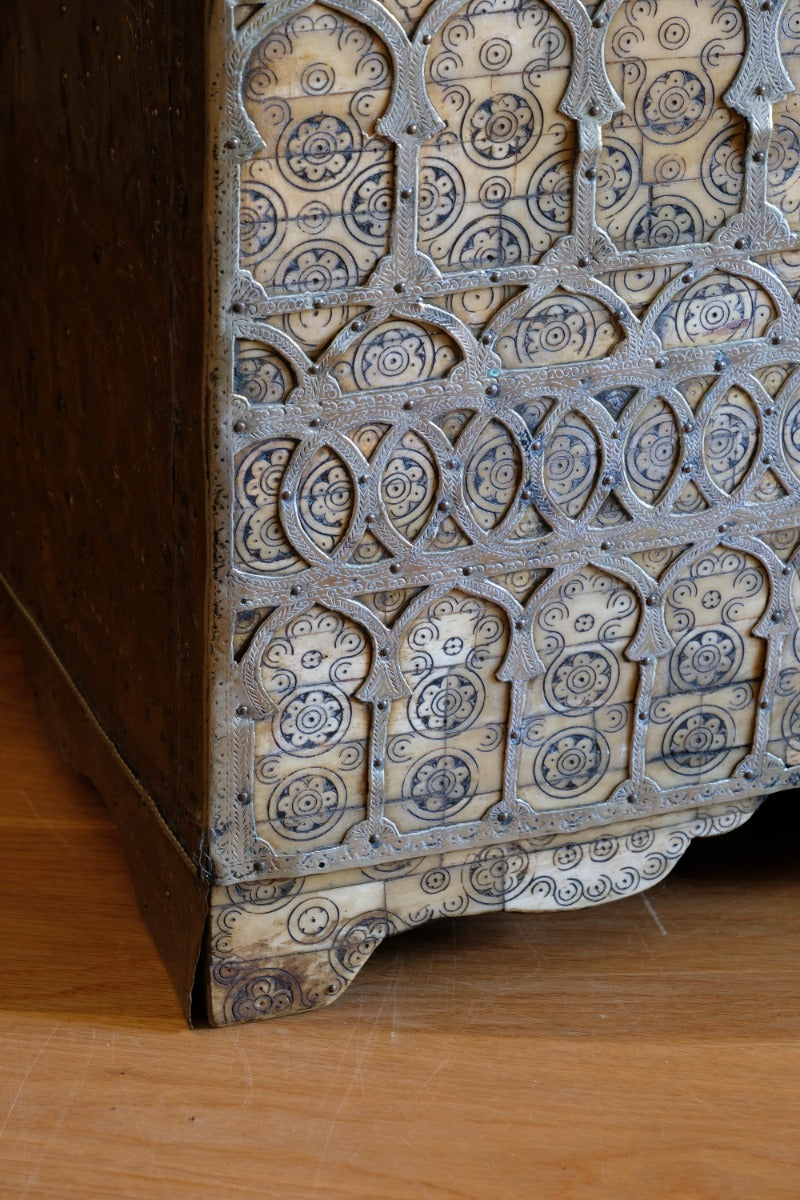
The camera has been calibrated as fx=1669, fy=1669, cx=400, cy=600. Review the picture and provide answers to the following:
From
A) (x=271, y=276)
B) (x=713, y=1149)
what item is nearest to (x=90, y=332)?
(x=271, y=276)

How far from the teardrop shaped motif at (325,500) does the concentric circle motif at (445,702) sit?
0.17 m

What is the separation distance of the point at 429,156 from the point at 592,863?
2.24 feet

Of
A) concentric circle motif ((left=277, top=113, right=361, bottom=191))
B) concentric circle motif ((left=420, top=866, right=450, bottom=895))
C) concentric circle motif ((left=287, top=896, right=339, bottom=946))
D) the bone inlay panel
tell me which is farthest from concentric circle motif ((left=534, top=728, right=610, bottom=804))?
concentric circle motif ((left=277, top=113, right=361, bottom=191))

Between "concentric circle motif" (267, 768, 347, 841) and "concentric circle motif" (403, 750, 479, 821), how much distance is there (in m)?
0.07

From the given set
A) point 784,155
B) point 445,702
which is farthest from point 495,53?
point 445,702

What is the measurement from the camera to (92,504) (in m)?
1.67

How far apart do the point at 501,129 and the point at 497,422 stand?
236mm

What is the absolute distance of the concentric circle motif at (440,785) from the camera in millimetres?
1489

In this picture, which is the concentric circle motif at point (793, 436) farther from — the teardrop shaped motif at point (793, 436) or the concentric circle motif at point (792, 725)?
the concentric circle motif at point (792, 725)

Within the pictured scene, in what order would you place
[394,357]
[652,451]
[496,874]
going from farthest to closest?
[496,874] < [652,451] < [394,357]

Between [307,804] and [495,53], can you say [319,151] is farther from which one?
[307,804]

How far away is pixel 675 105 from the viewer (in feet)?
4.44

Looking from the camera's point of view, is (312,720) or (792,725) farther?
(792,725)

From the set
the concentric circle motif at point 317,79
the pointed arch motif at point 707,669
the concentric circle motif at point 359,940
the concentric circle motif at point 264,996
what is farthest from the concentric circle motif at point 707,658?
the concentric circle motif at point 317,79
